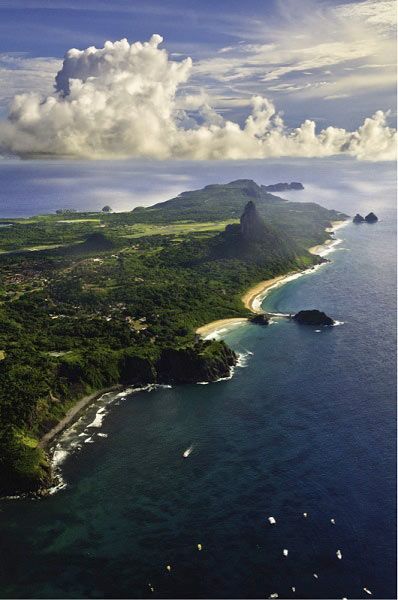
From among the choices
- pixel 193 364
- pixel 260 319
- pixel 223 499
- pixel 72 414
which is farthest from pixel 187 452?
pixel 260 319

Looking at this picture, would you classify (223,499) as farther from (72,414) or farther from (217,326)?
(217,326)

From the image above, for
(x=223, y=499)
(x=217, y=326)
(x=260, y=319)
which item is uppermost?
(x=260, y=319)

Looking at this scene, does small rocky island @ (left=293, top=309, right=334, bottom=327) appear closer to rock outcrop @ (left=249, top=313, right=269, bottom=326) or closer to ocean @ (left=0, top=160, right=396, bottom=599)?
rock outcrop @ (left=249, top=313, right=269, bottom=326)

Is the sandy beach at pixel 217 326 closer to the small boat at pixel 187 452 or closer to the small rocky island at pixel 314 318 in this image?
the small rocky island at pixel 314 318

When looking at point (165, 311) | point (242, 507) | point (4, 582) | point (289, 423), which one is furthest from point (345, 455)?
point (165, 311)

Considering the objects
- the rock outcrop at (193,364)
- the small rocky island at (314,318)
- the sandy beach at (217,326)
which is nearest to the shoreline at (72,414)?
the rock outcrop at (193,364)

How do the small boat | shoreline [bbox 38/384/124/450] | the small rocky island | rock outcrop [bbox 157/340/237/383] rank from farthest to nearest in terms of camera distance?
the small rocky island → rock outcrop [bbox 157/340/237/383] → shoreline [bbox 38/384/124/450] → the small boat

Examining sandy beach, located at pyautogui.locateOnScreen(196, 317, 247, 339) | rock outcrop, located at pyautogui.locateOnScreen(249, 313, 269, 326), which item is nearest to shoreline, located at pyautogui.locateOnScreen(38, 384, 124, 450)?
sandy beach, located at pyautogui.locateOnScreen(196, 317, 247, 339)
